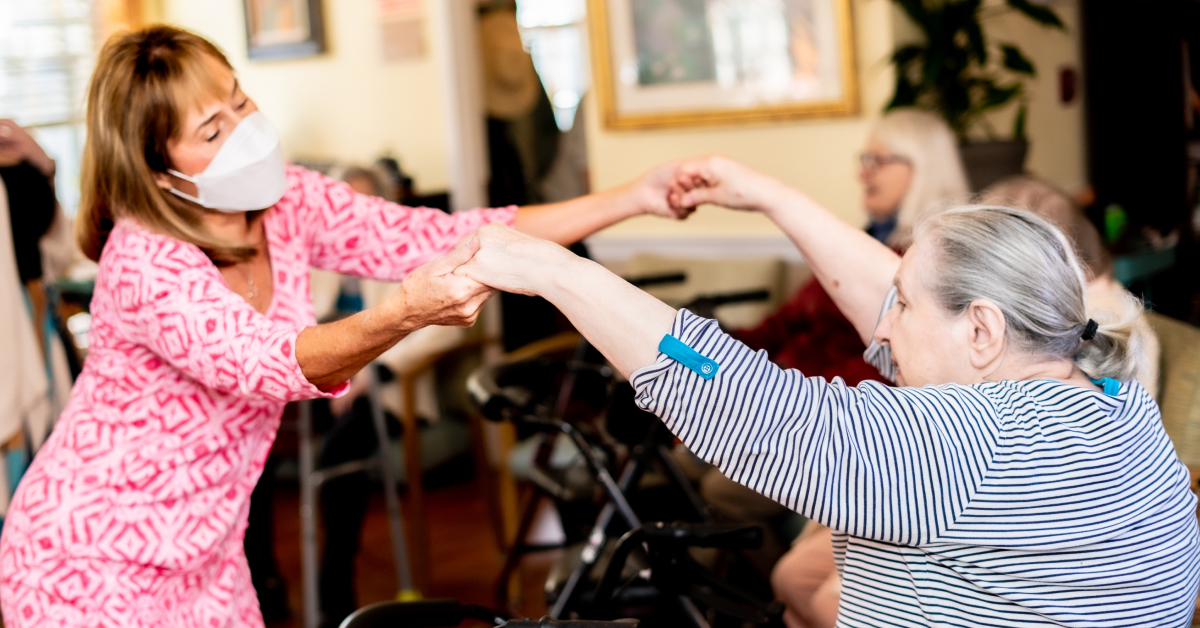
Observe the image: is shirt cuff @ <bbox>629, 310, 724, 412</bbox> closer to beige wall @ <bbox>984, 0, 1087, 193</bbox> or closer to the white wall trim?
the white wall trim

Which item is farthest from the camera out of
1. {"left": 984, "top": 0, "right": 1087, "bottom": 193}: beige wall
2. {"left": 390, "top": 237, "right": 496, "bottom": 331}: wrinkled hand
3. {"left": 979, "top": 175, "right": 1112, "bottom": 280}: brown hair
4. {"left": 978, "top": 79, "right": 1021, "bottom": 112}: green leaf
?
{"left": 984, "top": 0, "right": 1087, "bottom": 193}: beige wall

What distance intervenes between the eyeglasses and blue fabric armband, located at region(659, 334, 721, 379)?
2198 mm

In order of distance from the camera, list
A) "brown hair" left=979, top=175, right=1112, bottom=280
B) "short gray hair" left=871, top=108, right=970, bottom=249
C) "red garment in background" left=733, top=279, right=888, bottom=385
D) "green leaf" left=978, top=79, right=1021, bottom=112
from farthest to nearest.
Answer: "green leaf" left=978, top=79, right=1021, bottom=112
"short gray hair" left=871, top=108, right=970, bottom=249
"red garment in background" left=733, top=279, right=888, bottom=385
"brown hair" left=979, top=175, right=1112, bottom=280

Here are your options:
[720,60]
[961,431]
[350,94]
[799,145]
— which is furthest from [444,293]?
[350,94]

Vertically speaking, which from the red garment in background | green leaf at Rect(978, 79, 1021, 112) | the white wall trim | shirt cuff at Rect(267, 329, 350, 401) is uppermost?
green leaf at Rect(978, 79, 1021, 112)

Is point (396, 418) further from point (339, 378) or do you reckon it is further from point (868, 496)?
point (868, 496)

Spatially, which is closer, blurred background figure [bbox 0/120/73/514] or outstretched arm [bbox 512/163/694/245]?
outstretched arm [bbox 512/163/694/245]

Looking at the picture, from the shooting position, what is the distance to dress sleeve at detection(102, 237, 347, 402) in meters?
1.18

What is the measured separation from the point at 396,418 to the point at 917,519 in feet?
8.36

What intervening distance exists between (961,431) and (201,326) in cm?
83

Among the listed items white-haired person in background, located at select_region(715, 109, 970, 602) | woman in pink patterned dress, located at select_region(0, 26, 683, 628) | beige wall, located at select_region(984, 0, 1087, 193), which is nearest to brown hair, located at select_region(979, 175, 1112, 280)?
white-haired person in background, located at select_region(715, 109, 970, 602)

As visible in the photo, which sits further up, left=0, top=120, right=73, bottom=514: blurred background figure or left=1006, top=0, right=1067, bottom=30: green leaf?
left=1006, top=0, right=1067, bottom=30: green leaf

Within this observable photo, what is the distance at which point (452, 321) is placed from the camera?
111 centimetres

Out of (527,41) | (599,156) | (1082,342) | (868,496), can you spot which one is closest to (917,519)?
(868,496)
